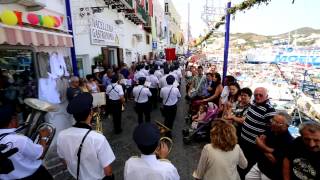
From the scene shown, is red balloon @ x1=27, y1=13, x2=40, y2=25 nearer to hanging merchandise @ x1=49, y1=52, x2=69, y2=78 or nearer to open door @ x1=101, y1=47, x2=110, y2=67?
hanging merchandise @ x1=49, y1=52, x2=69, y2=78

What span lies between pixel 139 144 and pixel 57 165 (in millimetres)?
3764

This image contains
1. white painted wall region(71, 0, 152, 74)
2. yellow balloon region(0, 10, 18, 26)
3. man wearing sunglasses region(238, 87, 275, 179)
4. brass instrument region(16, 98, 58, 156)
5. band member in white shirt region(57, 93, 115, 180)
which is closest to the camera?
band member in white shirt region(57, 93, 115, 180)

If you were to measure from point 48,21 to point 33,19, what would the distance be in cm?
59

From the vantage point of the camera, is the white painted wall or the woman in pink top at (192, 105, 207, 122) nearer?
the woman in pink top at (192, 105, 207, 122)

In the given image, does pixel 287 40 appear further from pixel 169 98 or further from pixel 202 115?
pixel 169 98

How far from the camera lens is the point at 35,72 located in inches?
219

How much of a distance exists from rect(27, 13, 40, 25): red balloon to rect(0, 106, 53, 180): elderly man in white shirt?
3023 mm

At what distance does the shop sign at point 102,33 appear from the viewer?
9535 millimetres

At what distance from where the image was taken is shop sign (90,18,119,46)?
9.54 m

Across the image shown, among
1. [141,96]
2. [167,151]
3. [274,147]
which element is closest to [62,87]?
[141,96]

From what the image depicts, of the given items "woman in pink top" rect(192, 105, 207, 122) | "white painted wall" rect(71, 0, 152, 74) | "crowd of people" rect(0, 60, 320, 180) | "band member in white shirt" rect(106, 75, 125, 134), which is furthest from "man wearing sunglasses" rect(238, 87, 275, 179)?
"white painted wall" rect(71, 0, 152, 74)

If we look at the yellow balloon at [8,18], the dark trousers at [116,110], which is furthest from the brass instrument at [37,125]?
the dark trousers at [116,110]

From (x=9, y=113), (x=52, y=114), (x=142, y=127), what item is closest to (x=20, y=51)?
(x=52, y=114)

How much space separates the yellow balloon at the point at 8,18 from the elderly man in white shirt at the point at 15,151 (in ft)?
6.97
